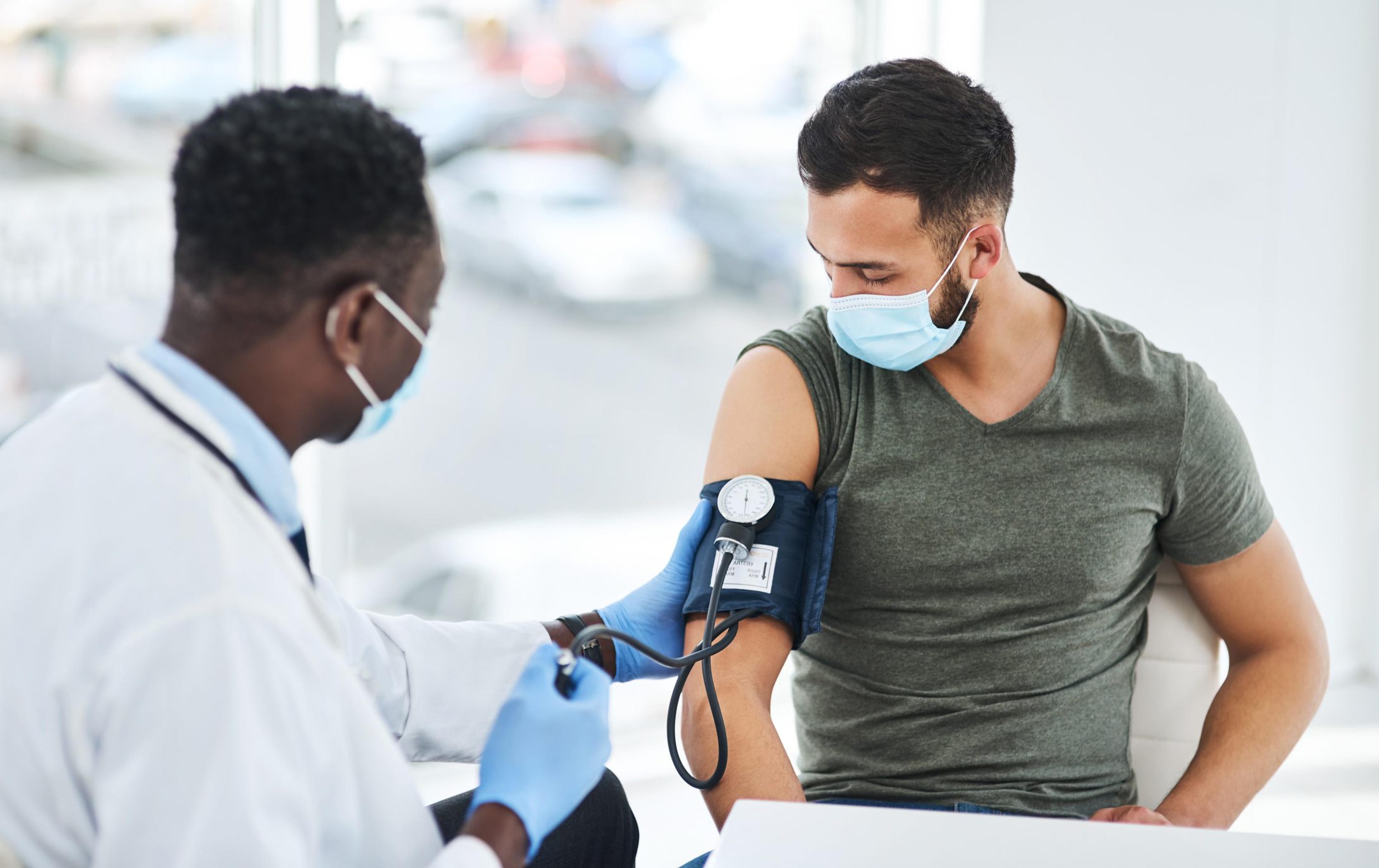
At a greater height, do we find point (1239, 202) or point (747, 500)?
point (1239, 202)

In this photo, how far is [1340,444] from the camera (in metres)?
2.84

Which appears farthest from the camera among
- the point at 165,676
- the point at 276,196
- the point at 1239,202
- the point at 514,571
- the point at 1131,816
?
the point at 514,571

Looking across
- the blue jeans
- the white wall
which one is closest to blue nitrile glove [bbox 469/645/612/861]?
the blue jeans

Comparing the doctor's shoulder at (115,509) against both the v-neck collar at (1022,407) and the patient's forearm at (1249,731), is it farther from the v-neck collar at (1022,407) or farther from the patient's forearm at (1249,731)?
the patient's forearm at (1249,731)

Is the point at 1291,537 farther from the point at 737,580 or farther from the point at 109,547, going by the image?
the point at 109,547

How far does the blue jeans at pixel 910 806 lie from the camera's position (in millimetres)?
1326

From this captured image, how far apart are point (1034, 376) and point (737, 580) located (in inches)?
18.5

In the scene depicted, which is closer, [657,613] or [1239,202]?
[657,613]

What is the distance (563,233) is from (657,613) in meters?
1.78

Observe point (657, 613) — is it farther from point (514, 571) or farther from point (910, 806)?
point (514, 571)

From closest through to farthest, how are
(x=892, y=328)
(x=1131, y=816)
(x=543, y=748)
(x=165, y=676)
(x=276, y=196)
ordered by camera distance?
(x=165, y=676) → (x=276, y=196) → (x=543, y=748) → (x=1131, y=816) → (x=892, y=328)

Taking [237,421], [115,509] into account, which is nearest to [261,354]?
[237,421]

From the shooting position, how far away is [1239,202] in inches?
101

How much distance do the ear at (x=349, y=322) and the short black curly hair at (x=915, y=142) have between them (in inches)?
25.9
